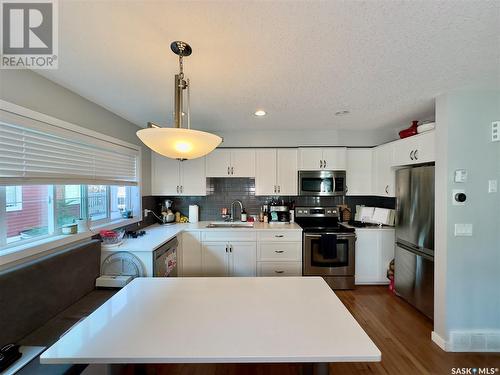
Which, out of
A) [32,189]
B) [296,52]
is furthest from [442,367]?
[32,189]

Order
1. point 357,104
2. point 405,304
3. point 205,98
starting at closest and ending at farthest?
point 205,98
point 357,104
point 405,304

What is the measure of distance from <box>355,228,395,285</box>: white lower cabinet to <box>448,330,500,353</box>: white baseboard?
1.20 meters

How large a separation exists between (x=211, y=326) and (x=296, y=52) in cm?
166

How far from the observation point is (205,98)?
2121mm

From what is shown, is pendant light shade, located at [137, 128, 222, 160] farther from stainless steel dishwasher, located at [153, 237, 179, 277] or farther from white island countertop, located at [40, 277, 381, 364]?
stainless steel dishwasher, located at [153, 237, 179, 277]

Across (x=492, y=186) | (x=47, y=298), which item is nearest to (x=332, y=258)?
(x=492, y=186)

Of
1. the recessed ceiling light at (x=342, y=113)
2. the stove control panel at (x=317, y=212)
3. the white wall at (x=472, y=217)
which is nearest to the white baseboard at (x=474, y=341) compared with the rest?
the white wall at (x=472, y=217)

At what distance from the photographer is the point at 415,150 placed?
2.47 metres

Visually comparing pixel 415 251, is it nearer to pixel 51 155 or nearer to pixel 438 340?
pixel 438 340

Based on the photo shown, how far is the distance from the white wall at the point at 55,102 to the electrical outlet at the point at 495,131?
3.83 metres

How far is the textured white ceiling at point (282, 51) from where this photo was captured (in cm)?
105

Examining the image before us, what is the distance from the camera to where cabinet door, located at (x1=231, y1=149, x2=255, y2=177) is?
3.45 meters

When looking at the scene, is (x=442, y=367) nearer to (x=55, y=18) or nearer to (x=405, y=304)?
(x=405, y=304)

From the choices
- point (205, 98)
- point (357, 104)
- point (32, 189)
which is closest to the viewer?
point (32, 189)
